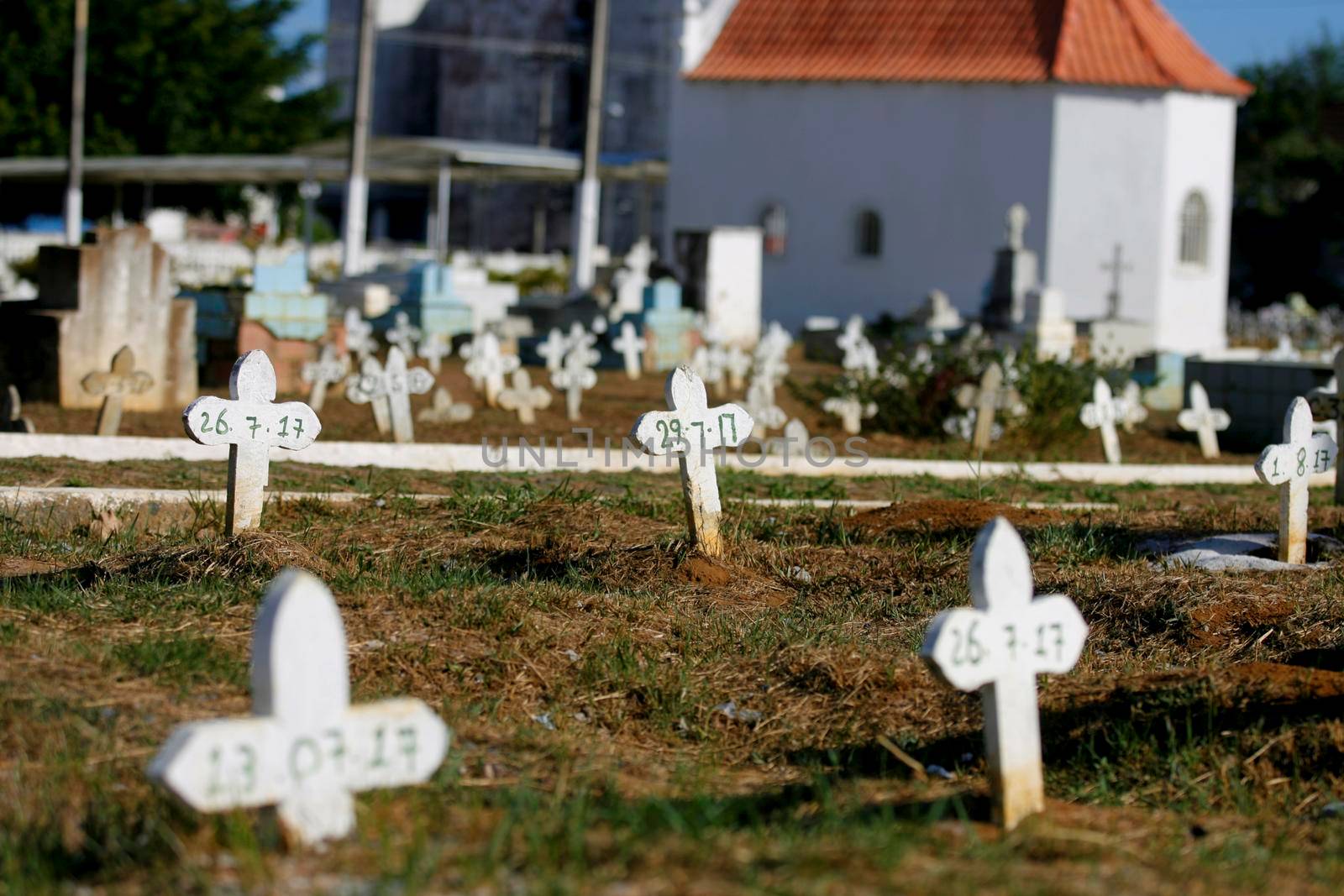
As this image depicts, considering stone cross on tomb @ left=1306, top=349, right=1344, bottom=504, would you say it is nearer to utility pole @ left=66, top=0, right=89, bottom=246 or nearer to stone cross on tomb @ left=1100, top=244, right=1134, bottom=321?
stone cross on tomb @ left=1100, top=244, right=1134, bottom=321

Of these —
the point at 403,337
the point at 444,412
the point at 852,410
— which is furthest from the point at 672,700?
the point at 403,337

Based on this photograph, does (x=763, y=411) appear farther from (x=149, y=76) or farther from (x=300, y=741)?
(x=149, y=76)

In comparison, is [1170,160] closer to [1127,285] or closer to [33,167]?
[1127,285]

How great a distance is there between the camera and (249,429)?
258 inches

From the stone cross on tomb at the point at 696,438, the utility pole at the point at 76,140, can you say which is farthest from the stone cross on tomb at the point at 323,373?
the utility pole at the point at 76,140

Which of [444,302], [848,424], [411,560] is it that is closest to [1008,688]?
[411,560]

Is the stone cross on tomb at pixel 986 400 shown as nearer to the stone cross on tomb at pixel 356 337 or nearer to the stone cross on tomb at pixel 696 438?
the stone cross on tomb at pixel 696 438

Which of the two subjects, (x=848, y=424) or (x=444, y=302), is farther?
(x=444, y=302)

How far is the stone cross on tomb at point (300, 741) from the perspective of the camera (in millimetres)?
3346

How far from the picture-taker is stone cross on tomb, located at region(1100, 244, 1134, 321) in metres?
24.7

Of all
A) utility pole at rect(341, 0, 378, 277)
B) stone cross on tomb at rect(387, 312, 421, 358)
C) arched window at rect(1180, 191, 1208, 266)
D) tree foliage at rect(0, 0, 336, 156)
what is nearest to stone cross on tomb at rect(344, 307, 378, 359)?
stone cross on tomb at rect(387, 312, 421, 358)

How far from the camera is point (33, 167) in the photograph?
3662 cm

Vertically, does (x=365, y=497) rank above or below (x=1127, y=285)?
below

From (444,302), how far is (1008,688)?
1602 centimetres
